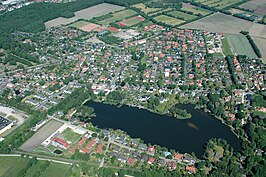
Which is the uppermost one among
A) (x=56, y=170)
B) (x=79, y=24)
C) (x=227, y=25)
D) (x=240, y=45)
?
(x=79, y=24)

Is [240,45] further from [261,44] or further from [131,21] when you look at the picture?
[131,21]

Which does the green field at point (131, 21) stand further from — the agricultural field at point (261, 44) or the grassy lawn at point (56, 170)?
the grassy lawn at point (56, 170)

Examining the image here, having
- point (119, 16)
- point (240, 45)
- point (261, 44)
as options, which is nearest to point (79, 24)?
point (119, 16)

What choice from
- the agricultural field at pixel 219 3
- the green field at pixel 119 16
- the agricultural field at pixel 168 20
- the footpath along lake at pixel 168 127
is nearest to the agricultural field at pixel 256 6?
the agricultural field at pixel 219 3

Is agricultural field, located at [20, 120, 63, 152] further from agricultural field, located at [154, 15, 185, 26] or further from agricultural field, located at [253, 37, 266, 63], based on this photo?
agricultural field, located at [154, 15, 185, 26]

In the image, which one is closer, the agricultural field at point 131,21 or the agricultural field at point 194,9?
the agricultural field at point 131,21
